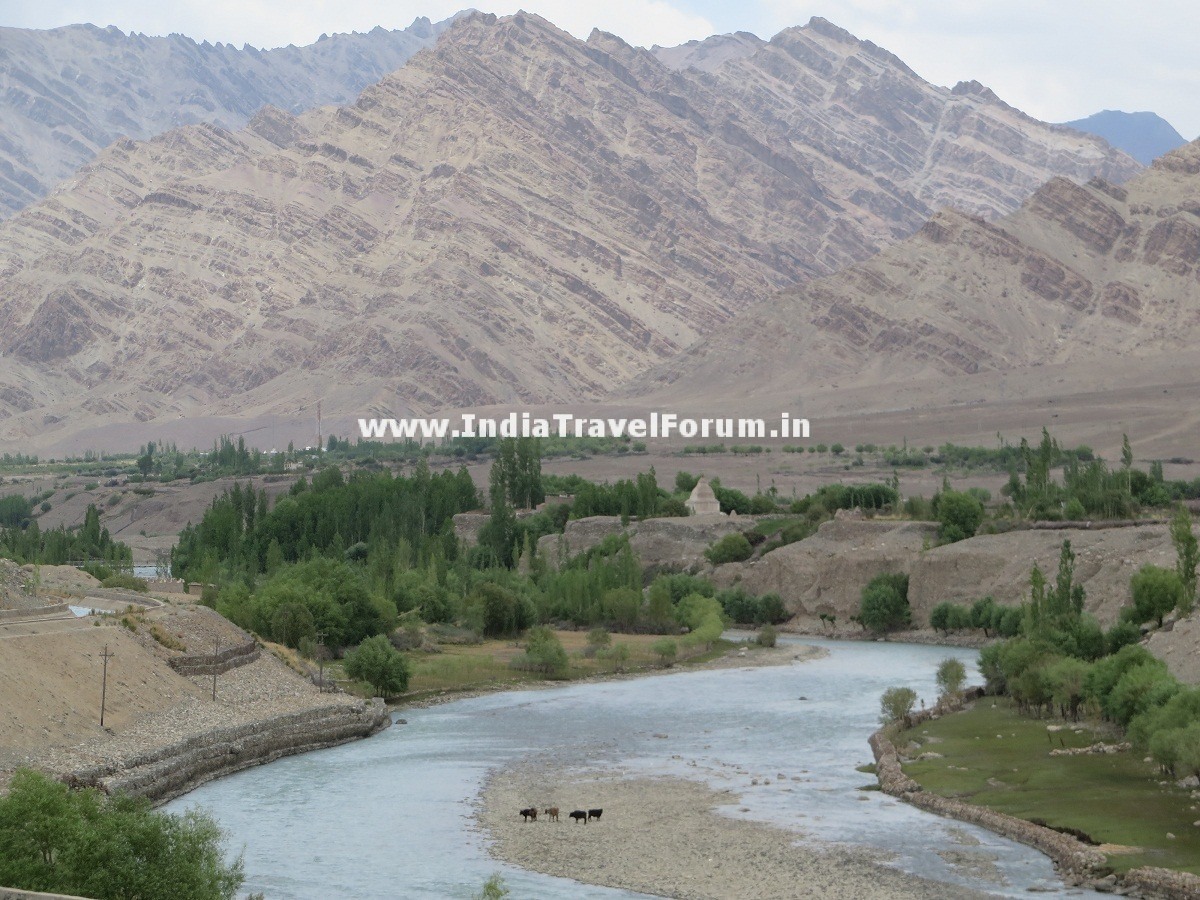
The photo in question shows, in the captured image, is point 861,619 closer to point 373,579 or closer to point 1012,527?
point 1012,527

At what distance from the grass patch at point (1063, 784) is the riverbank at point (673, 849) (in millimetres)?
4508

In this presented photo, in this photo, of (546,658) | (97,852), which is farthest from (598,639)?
(97,852)

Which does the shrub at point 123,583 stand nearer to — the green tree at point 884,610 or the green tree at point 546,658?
the green tree at point 546,658

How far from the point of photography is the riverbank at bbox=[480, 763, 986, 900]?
38094 mm

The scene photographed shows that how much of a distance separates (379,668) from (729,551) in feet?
174

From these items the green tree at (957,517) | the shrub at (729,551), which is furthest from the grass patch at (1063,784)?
the shrub at (729,551)

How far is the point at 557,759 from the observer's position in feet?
183

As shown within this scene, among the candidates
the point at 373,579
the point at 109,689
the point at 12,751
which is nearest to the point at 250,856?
the point at 12,751

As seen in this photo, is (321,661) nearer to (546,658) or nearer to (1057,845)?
(546,658)

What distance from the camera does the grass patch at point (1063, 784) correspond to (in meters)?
39.3

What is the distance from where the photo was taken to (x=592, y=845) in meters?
42.7

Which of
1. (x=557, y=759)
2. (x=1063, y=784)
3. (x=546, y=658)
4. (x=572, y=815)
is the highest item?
(x=546, y=658)

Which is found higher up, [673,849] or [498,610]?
[498,610]

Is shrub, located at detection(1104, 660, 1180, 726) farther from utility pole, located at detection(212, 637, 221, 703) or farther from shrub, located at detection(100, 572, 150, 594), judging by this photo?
shrub, located at detection(100, 572, 150, 594)
